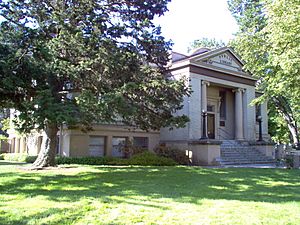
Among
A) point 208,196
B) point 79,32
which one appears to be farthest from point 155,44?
point 208,196

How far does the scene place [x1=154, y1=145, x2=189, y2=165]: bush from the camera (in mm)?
19547

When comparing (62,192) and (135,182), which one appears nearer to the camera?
(62,192)

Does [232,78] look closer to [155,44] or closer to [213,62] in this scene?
[213,62]

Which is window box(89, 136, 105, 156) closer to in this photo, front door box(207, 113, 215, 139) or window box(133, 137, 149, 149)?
window box(133, 137, 149, 149)

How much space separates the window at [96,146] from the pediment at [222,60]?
797 cm

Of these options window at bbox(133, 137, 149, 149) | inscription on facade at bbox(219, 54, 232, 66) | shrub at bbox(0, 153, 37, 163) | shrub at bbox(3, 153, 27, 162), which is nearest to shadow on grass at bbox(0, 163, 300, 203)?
shrub at bbox(0, 153, 37, 163)

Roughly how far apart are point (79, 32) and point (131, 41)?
2309 millimetres

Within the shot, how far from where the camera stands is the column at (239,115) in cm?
2430

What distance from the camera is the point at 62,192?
8094mm

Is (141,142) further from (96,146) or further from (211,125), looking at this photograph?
(211,125)

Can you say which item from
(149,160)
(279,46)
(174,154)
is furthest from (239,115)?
(279,46)

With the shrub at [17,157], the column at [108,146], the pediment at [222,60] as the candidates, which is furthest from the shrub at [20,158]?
the pediment at [222,60]

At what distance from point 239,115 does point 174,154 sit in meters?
7.44

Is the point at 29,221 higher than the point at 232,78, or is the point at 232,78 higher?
the point at 232,78
